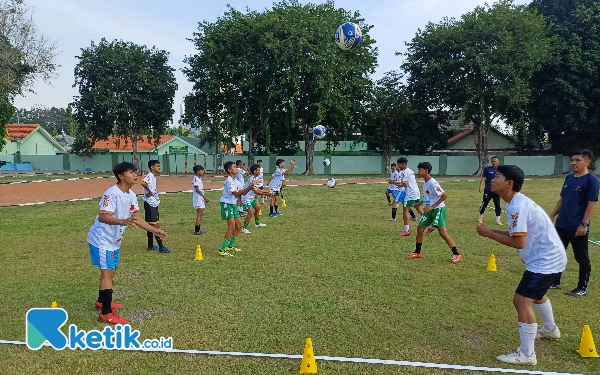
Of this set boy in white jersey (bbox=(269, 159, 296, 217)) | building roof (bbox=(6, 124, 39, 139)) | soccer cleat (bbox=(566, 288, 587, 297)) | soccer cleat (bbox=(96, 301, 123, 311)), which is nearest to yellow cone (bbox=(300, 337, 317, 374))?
soccer cleat (bbox=(96, 301, 123, 311))

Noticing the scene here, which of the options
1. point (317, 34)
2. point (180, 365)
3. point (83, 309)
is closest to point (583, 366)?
point (180, 365)

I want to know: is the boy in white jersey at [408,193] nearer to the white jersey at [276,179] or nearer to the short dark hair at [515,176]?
the white jersey at [276,179]

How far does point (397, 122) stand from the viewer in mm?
47344

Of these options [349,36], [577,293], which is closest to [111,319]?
[577,293]

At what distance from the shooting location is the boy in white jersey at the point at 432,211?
30.5ft

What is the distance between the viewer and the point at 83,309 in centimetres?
648

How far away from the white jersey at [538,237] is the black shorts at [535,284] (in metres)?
0.04

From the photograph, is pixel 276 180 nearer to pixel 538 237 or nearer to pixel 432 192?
pixel 432 192

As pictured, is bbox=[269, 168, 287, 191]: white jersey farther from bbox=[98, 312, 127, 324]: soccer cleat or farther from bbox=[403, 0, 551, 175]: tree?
bbox=[403, 0, 551, 175]: tree

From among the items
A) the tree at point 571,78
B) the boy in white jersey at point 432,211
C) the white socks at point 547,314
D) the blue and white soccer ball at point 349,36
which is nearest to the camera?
the white socks at point 547,314

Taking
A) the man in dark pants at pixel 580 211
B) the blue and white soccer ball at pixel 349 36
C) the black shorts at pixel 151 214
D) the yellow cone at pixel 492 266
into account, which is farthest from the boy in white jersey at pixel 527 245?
the blue and white soccer ball at pixel 349 36

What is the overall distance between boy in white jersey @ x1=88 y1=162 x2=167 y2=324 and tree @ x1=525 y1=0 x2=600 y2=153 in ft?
142

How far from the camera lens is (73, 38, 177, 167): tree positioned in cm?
4531

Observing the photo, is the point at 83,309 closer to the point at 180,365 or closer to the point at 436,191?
the point at 180,365
